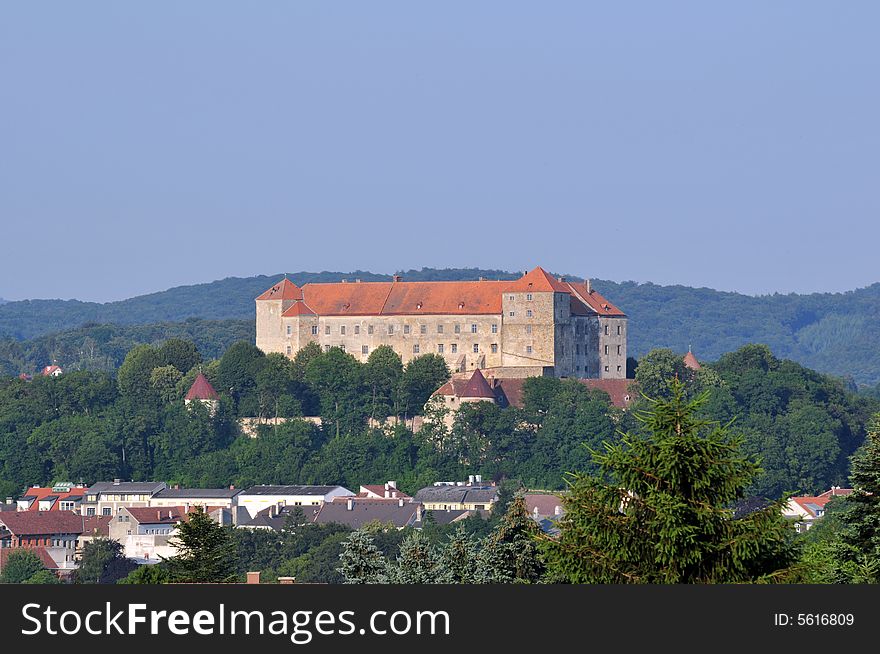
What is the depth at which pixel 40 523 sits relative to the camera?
314 feet

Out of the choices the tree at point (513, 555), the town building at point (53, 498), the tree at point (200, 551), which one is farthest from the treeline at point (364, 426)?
the tree at point (513, 555)

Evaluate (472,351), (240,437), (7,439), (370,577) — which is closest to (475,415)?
(472,351)

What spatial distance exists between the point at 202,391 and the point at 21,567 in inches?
853

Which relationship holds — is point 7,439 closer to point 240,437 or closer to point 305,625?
point 240,437

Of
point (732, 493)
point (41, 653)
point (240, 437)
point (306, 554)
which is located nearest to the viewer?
point (41, 653)

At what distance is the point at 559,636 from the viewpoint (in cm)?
1470

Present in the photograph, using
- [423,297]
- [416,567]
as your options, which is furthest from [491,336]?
[416,567]

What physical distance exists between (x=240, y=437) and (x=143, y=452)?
5.20 metres

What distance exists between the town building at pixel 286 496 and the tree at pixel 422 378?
540cm

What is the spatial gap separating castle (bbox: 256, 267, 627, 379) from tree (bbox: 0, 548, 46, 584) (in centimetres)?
2236

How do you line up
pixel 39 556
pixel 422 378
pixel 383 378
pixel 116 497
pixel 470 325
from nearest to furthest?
pixel 39 556, pixel 422 378, pixel 383 378, pixel 116 497, pixel 470 325

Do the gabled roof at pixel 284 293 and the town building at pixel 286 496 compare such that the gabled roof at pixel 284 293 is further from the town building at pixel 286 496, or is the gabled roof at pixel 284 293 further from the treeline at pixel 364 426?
the town building at pixel 286 496

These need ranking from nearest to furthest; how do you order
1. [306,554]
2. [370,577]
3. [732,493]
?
1. [732,493]
2. [370,577]
3. [306,554]

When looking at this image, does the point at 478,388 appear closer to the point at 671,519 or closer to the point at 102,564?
the point at 102,564
